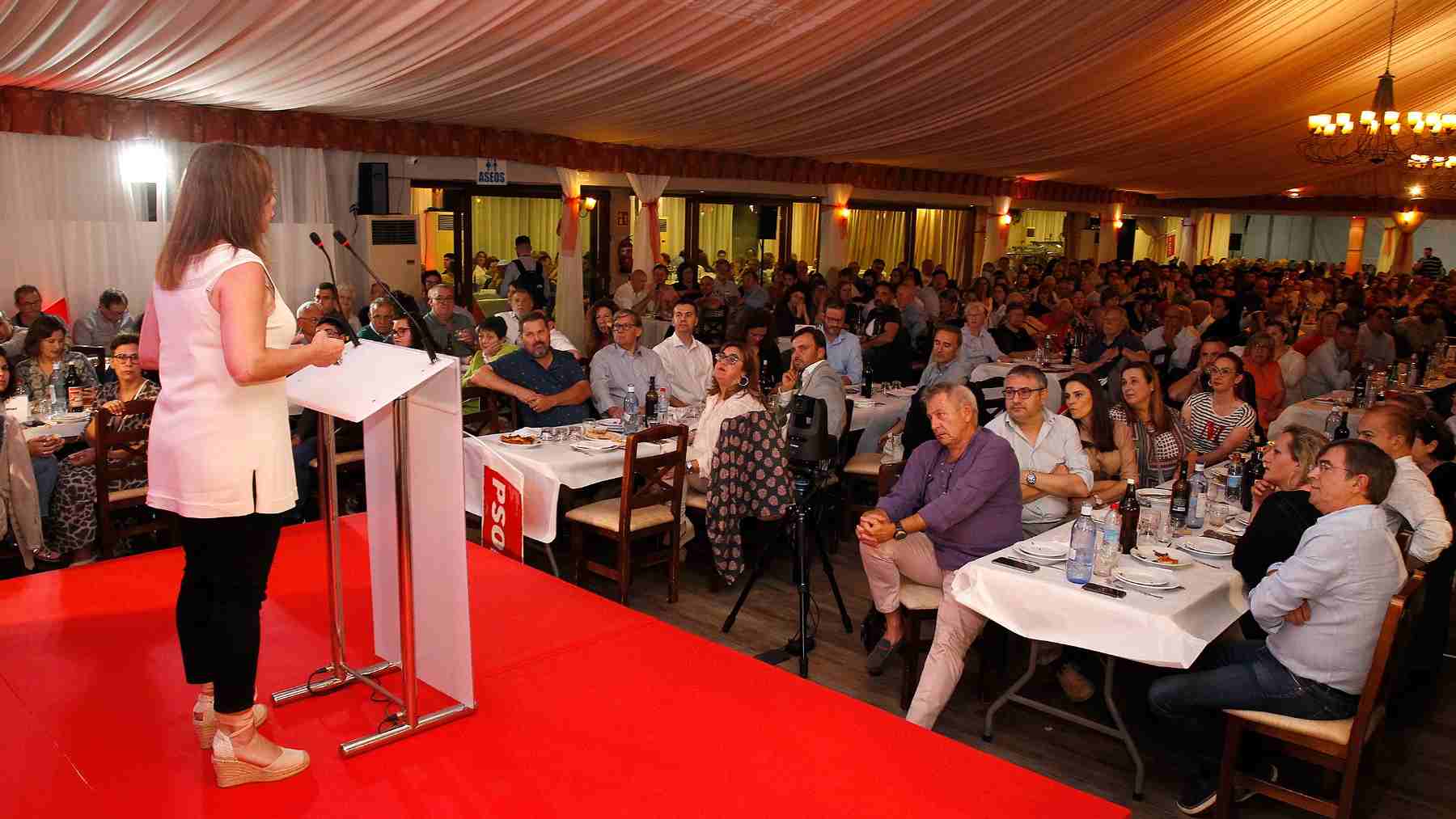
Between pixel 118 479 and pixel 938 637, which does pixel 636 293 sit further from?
pixel 938 637

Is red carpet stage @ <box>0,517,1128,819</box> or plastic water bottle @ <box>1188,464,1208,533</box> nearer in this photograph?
red carpet stage @ <box>0,517,1128,819</box>

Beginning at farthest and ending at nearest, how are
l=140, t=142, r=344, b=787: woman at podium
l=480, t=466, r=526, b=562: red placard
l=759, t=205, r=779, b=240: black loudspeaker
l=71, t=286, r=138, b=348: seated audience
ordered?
1. l=759, t=205, r=779, b=240: black loudspeaker
2. l=71, t=286, r=138, b=348: seated audience
3. l=480, t=466, r=526, b=562: red placard
4. l=140, t=142, r=344, b=787: woman at podium

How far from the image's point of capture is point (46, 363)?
19.5 feet

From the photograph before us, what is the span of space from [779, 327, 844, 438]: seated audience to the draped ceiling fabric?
2.18 metres

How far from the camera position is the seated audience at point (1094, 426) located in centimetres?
513

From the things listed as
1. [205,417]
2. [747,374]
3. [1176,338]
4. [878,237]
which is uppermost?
[878,237]

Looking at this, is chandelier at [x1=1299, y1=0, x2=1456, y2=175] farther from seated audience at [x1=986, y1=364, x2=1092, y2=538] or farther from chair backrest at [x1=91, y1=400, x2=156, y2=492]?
chair backrest at [x1=91, y1=400, x2=156, y2=492]

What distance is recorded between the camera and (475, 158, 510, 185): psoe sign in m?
11.4

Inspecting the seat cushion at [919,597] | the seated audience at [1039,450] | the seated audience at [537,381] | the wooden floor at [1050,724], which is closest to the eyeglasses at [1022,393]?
the seated audience at [1039,450]

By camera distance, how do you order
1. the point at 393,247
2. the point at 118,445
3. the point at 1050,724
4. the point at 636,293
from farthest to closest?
the point at 636,293 → the point at 393,247 → the point at 118,445 → the point at 1050,724

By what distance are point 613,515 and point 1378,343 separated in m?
7.76

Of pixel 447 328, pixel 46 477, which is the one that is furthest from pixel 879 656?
pixel 447 328

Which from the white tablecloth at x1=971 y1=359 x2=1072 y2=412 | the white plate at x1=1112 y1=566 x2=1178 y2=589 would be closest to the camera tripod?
the white plate at x1=1112 y1=566 x2=1178 y2=589

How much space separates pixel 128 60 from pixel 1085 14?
21.1 feet
